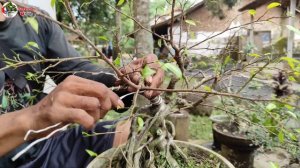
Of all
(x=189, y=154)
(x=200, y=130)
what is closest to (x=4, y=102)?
(x=189, y=154)

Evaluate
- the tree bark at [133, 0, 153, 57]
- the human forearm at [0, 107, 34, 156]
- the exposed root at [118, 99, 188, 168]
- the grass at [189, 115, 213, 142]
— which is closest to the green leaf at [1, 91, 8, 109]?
the human forearm at [0, 107, 34, 156]

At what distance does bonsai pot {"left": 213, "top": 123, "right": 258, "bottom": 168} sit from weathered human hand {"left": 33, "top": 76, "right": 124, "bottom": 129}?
173 cm

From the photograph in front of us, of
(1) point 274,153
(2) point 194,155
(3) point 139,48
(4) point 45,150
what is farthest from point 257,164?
(4) point 45,150

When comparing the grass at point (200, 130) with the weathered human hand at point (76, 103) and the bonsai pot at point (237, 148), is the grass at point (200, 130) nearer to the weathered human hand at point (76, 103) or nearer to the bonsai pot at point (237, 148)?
the bonsai pot at point (237, 148)

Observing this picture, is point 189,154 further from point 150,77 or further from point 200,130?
point 200,130

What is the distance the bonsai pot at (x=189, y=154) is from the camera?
42.3 inches

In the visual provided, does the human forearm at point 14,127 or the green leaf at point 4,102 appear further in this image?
the green leaf at point 4,102

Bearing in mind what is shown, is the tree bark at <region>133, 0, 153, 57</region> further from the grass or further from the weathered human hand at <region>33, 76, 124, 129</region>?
the weathered human hand at <region>33, 76, 124, 129</region>

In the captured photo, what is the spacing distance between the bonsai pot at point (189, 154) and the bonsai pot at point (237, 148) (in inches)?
46.1

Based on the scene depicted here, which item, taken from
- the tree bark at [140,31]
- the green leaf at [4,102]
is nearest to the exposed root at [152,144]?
the green leaf at [4,102]

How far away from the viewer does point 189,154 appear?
123 centimetres

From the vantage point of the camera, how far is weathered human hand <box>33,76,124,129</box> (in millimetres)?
745

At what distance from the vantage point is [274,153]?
287 centimetres

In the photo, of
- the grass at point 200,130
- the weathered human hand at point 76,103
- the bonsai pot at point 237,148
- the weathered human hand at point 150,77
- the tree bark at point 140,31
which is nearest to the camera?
the weathered human hand at point 76,103
